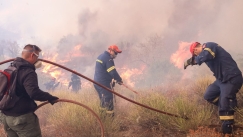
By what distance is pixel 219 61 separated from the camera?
3.79 m

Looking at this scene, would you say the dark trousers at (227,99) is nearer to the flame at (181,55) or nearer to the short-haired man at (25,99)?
the short-haired man at (25,99)

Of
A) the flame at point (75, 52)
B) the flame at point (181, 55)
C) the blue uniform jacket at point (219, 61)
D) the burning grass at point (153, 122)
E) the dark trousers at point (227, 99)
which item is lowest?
the burning grass at point (153, 122)

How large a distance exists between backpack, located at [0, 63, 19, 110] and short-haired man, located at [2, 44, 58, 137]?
0.17ft

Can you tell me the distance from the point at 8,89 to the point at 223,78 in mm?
3479

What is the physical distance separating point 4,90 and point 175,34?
19008 mm

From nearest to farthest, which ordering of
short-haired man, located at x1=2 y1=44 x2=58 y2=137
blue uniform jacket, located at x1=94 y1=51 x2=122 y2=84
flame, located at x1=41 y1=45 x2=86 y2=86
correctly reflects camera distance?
short-haired man, located at x1=2 y1=44 x2=58 y2=137, blue uniform jacket, located at x1=94 y1=51 x2=122 y2=84, flame, located at x1=41 y1=45 x2=86 y2=86

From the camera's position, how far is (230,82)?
3.65 metres

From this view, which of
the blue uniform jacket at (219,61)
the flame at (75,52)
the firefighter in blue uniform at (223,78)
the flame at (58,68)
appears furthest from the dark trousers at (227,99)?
the flame at (75,52)

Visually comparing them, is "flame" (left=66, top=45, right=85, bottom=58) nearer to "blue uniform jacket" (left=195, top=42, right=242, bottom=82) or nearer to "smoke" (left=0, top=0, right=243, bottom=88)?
"smoke" (left=0, top=0, right=243, bottom=88)

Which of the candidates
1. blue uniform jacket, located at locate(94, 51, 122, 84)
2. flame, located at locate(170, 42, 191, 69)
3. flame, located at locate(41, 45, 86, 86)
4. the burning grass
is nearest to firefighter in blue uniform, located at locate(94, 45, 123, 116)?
blue uniform jacket, located at locate(94, 51, 122, 84)

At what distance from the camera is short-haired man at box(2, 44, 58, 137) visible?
257 cm

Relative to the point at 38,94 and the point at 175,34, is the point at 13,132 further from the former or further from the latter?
the point at 175,34

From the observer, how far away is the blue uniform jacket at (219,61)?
367 centimetres

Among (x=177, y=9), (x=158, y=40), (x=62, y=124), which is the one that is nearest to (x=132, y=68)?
(x=158, y=40)
